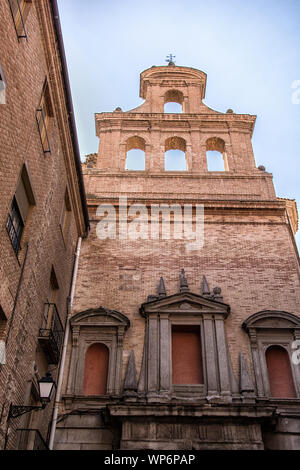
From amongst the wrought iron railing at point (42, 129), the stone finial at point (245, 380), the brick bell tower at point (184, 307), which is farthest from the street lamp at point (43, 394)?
the stone finial at point (245, 380)

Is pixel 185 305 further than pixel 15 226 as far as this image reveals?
Yes

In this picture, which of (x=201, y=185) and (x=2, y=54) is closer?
(x=2, y=54)

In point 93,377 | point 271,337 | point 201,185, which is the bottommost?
point 93,377

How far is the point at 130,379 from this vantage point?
12422mm

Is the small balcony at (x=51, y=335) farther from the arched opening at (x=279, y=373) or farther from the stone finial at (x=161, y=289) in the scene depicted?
the arched opening at (x=279, y=373)

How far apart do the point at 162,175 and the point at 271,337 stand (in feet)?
22.2

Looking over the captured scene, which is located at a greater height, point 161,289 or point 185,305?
point 161,289

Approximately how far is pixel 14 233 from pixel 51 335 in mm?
2558

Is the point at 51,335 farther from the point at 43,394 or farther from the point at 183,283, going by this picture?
the point at 183,283

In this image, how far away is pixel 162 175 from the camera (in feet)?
57.1

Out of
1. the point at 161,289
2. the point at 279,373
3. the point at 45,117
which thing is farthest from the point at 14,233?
the point at 279,373

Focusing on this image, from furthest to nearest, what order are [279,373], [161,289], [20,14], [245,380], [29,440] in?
[161,289], [279,373], [245,380], [29,440], [20,14]
